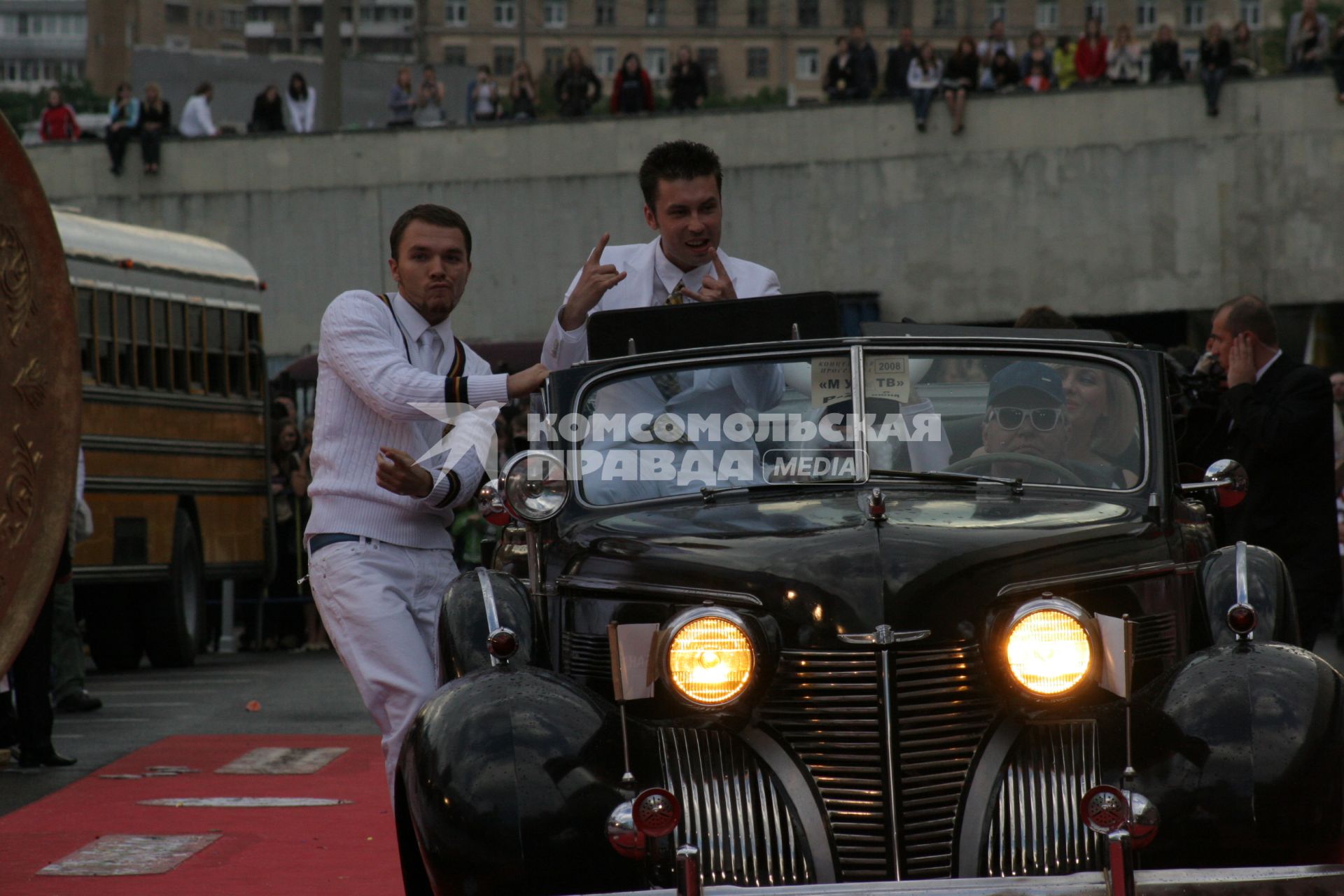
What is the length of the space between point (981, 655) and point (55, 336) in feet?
11.1

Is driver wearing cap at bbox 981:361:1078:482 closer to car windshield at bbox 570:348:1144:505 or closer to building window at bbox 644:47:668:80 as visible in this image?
car windshield at bbox 570:348:1144:505

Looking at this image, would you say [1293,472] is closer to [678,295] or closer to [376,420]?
[678,295]

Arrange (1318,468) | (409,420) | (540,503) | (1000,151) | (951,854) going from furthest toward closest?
(1000,151) < (1318,468) < (409,420) < (540,503) < (951,854)

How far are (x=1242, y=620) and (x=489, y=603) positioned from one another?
212cm

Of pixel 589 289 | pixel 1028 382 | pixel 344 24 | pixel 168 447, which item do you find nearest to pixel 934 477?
pixel 1028 382

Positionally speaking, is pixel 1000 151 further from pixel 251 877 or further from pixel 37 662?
pixel 251 877

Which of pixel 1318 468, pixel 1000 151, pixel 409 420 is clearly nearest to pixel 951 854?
pixel 409 420

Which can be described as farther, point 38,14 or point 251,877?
point 38,14

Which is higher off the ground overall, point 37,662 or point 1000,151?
point 1000,151

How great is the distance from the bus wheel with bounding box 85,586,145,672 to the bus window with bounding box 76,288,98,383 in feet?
7.40

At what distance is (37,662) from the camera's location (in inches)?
405

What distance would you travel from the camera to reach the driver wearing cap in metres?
5.80

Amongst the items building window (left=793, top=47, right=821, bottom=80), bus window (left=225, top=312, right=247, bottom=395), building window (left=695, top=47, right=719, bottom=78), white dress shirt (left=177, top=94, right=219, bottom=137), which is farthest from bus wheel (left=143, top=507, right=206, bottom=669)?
building window (left=793, top=47, right=821, bottom=80)

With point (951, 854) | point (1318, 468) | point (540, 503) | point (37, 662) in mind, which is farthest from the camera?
point (37, 662)
